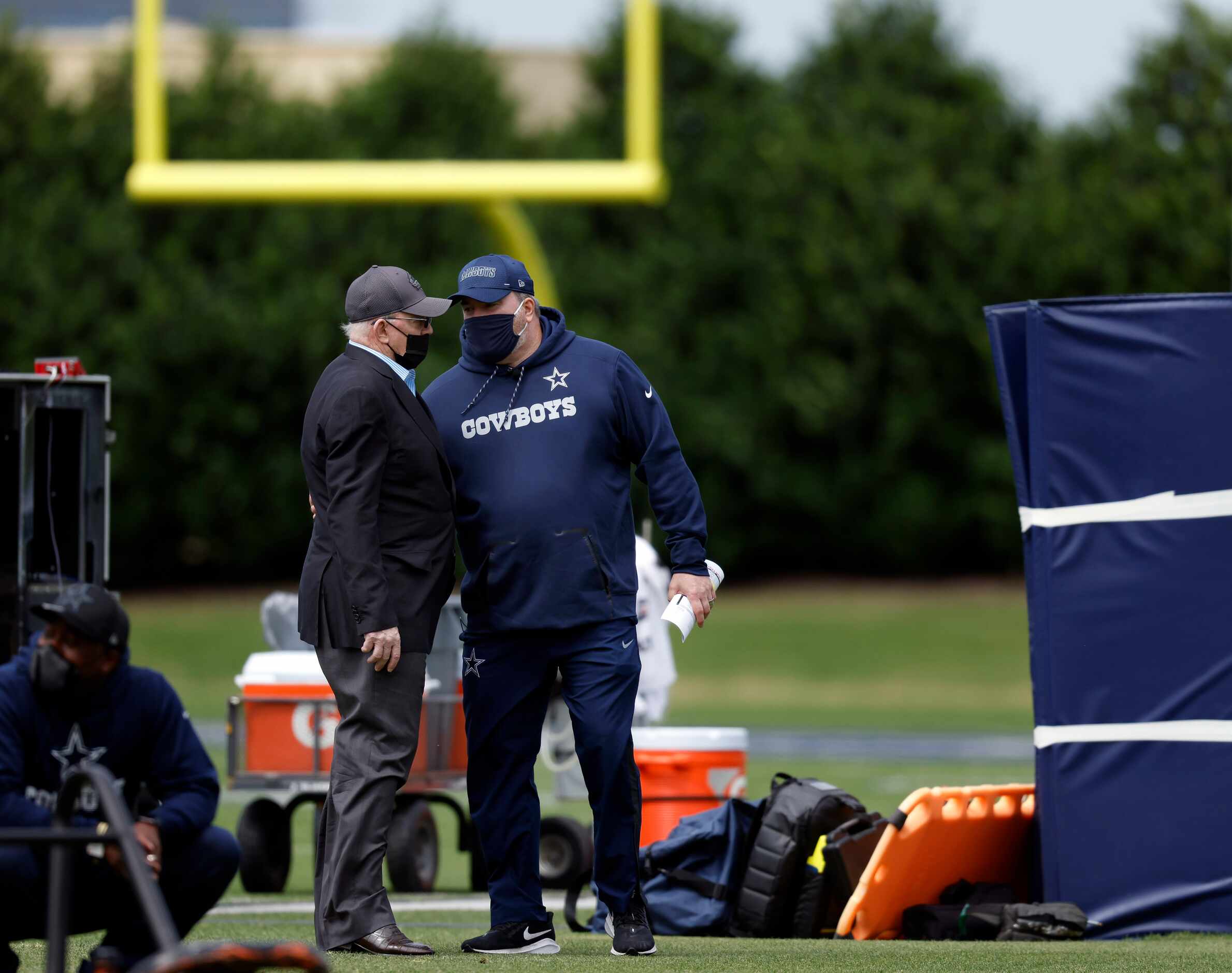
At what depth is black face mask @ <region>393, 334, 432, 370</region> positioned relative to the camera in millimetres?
6582

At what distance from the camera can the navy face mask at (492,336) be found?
259 inches

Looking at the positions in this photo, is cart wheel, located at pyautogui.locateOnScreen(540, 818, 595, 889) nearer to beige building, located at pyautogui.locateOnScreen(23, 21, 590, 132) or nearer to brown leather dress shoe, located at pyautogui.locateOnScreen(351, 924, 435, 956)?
brown leather dress shoe, located at pyautogui.locateOnScreen(351, 924, 435, 956)

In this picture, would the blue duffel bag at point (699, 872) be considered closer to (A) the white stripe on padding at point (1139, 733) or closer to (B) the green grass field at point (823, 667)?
(A) the white stripe on padding at point (1139, 733)

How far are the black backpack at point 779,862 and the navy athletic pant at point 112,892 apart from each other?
2.68 m

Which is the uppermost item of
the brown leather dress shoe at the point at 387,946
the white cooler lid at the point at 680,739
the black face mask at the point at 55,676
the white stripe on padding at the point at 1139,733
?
the black face mask at the point at 55,676

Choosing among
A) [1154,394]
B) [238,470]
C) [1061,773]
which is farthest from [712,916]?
[238,470]

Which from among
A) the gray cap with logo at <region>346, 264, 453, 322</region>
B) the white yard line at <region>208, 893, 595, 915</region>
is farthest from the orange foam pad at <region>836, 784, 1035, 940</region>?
the gray cap with logo at <region>346, 264, 453, 322</region>

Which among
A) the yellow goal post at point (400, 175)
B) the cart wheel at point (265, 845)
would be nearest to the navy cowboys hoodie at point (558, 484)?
the cart wheel at point (265, 845)

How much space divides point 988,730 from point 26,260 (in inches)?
633

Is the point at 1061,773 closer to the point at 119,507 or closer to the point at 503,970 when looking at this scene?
the point at 503,970

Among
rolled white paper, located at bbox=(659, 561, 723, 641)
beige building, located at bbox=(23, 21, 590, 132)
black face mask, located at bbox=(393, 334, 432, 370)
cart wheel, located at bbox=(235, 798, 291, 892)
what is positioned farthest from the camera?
beige building, located at bbox=(23, 21, 590, 132)

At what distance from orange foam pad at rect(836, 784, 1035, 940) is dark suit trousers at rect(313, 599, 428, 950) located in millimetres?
1816

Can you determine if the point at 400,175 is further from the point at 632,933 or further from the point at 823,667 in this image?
the point at 632,933

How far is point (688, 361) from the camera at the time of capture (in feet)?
107
